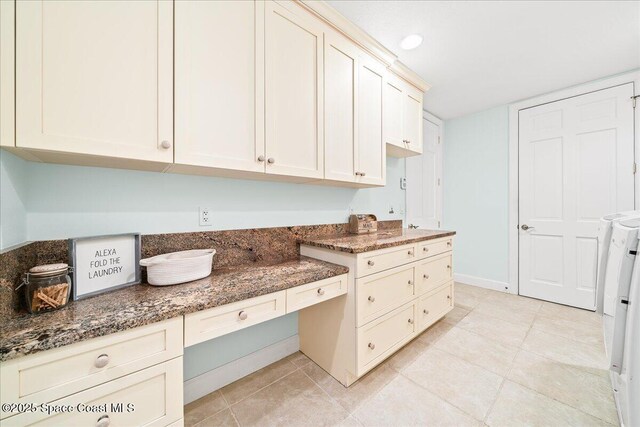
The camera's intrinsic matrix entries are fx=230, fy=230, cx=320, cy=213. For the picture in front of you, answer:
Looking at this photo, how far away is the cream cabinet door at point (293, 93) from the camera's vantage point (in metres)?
1.34

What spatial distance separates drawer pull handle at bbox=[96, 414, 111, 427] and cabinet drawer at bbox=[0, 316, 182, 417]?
0.39 ft

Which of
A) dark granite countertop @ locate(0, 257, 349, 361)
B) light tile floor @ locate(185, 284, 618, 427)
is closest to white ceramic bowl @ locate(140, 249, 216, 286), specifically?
dark granite countertop @ locate(0, 257, 349, 361)

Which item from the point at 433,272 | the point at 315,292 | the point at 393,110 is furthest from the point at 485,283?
the point at 315,292

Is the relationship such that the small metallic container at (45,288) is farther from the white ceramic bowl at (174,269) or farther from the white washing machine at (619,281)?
the white washing machine at (619,281)

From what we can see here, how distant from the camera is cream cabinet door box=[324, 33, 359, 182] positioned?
5.28 ft

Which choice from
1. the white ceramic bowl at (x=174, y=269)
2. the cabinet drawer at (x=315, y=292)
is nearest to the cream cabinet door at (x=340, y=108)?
the cabinet drawer at (x=315, y=292)

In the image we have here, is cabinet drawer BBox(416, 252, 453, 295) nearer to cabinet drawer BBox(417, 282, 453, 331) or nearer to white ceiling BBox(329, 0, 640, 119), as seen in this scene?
cabinet drawer BBox(417, 282, 453, 331)

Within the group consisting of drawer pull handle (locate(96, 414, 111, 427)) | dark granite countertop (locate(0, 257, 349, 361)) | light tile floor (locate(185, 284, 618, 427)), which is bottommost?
light tile floor (locate(185, 284, 618, 427))

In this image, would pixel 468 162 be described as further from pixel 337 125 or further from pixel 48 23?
pixel 48 23

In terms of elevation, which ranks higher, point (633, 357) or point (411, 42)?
point (411, 42)

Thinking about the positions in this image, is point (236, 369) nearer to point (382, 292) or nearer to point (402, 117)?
point (382, 292)

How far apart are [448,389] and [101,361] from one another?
179 cm

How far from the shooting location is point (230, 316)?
39.9 inches

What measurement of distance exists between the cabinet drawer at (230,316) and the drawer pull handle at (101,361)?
224 millimetres
